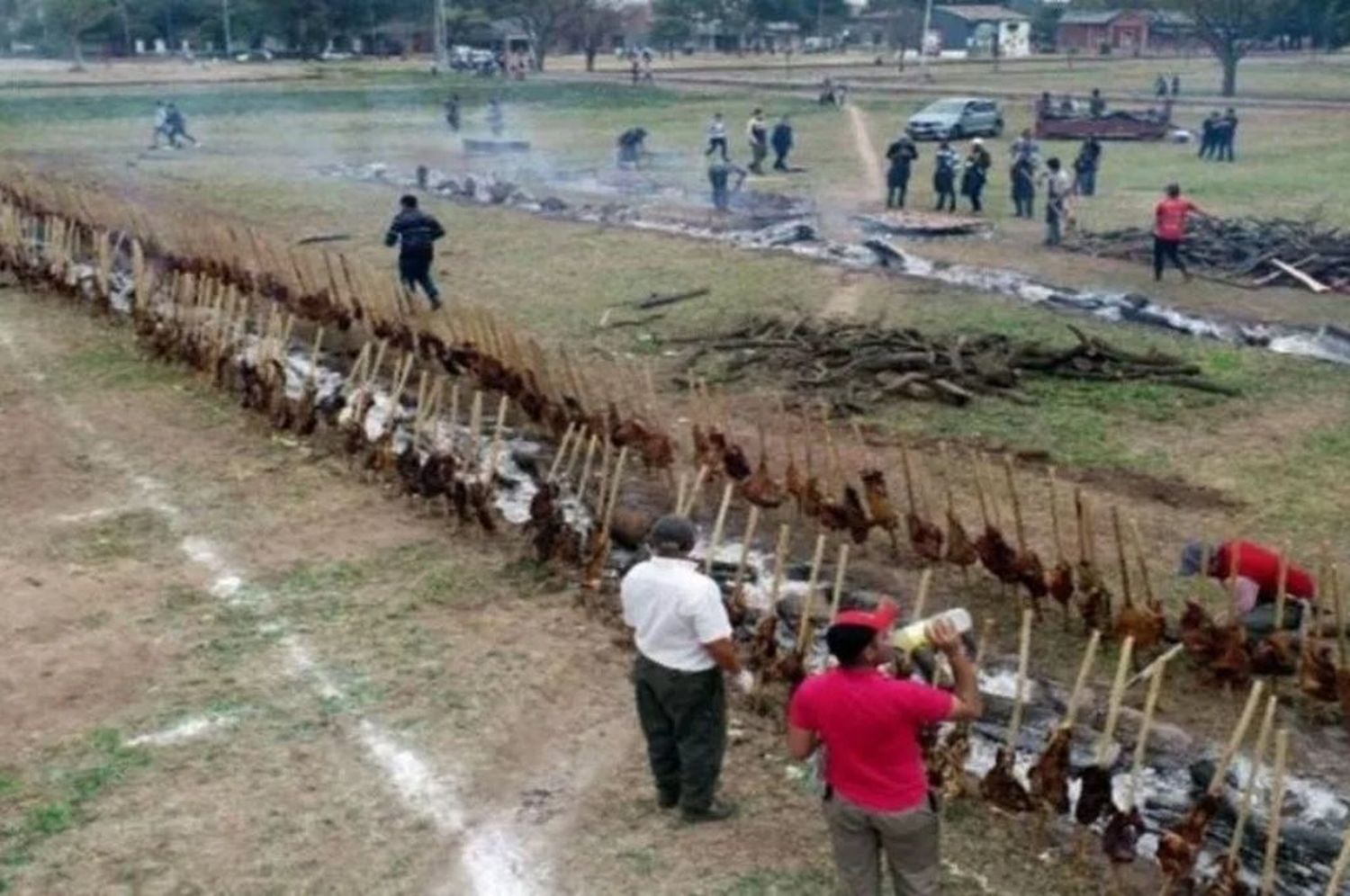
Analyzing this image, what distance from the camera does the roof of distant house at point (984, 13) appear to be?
276 feet

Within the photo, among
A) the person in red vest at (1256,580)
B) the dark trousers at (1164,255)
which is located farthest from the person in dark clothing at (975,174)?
the person in red vest at (1256,580)

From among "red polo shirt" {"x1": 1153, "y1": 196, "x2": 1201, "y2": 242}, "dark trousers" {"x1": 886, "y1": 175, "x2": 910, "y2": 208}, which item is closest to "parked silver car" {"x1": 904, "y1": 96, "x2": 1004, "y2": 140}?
"dark trousers" {"x1": 886, "y1": 175, "x2": 910, "y2": 208}

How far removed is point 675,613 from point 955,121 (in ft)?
110

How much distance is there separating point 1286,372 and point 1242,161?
1973 cm

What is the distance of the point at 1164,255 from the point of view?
19.5 m

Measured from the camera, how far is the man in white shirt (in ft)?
21.0

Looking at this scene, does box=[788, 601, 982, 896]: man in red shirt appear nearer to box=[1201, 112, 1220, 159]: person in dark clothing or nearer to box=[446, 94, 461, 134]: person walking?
box=[1201, 112, 1220, 159]: person in dark clothing

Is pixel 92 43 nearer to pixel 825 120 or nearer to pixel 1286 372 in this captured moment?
pixel 825 120

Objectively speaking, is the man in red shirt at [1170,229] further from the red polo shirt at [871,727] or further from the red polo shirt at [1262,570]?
the red polo shirt at [871,727]

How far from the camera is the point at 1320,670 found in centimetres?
773

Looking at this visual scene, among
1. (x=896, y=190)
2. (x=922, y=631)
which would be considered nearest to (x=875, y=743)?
(x=922, y=631)

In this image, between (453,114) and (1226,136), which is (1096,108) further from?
(453,114)

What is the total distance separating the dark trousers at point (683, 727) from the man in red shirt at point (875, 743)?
42.2 inches

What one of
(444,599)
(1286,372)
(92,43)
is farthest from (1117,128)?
(92,43)
